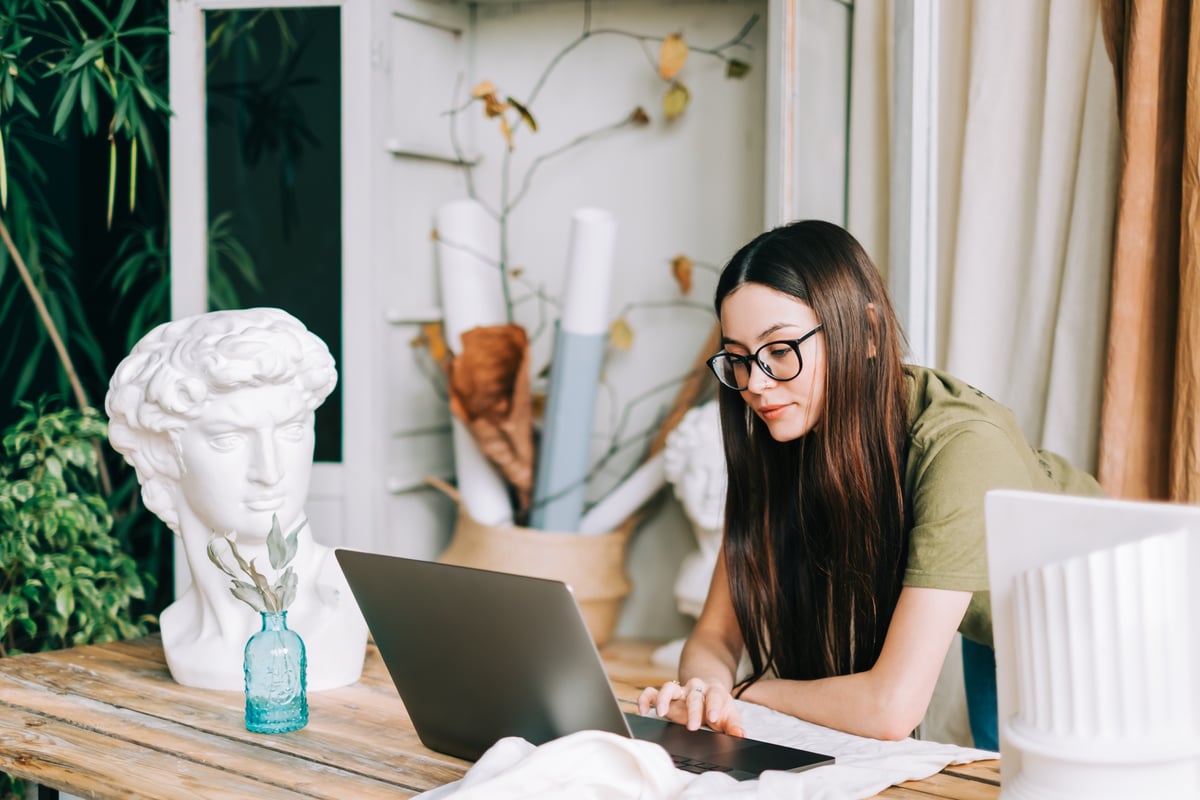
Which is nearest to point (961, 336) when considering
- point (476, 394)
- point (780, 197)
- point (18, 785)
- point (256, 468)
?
point (780, 197)

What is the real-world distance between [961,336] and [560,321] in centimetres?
110

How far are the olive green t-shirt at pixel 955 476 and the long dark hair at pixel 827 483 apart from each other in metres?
0.03

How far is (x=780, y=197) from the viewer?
109 inches

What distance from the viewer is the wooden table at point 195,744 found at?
4.51 feet

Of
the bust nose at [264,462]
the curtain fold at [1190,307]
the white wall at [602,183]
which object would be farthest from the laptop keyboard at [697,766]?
the white wall at [602,183]

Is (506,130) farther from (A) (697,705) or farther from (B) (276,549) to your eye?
(A) (697,705)

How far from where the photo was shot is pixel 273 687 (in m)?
1.60

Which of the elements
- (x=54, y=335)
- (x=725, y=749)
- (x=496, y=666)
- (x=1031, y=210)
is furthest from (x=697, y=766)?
(x=54, y=335)

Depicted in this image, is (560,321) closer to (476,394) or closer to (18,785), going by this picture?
(476,394)

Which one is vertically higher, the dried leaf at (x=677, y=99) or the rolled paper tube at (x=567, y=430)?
the dried leaf at (x=677, y=99)

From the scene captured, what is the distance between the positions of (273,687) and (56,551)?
68.8 inches

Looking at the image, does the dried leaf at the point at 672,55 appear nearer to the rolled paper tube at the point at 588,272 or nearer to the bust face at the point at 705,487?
the rolled paper tube at the point at 588,272

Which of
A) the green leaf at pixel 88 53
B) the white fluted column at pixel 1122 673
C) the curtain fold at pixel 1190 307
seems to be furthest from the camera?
the green leaf at pixel 88 53

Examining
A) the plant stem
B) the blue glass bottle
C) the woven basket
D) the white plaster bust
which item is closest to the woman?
the blue glass bottle
